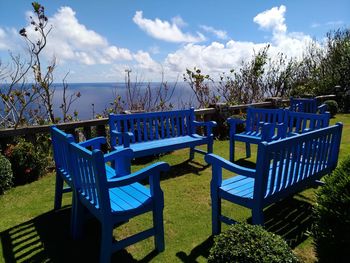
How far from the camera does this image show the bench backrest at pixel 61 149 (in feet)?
9.81

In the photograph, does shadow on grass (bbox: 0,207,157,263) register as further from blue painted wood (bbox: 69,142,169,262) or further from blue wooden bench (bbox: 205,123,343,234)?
blue wooden bench (bbox: 205,123,343,234)

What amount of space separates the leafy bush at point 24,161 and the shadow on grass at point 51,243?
1.46 metres

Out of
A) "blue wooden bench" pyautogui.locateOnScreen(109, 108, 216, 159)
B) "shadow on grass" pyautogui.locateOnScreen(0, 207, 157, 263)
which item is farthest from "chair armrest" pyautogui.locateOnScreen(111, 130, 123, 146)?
"shadow on grass" pyautogui.locateOnScreen(0, 207, 157, 263)

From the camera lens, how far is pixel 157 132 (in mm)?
5473

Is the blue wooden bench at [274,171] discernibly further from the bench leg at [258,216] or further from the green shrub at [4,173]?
the green shrub at [4,173]

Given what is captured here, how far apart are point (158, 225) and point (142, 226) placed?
653 mm

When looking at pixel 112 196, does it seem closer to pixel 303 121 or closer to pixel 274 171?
pixel 274 171

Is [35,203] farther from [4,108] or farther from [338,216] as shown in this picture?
[338,216]

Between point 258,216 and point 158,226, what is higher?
point 258,216

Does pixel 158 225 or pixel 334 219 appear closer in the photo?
pixel 334 219

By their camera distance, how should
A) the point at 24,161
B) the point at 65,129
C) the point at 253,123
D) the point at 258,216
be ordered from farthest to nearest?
the point at 253,123 → the point at 65,129 → the point at 24,161 → the point at 258,216

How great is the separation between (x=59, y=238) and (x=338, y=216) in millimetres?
2816

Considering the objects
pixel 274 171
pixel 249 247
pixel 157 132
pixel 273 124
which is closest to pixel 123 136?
pixel 157 132

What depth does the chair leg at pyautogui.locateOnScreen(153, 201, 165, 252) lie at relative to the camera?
2.77 m
